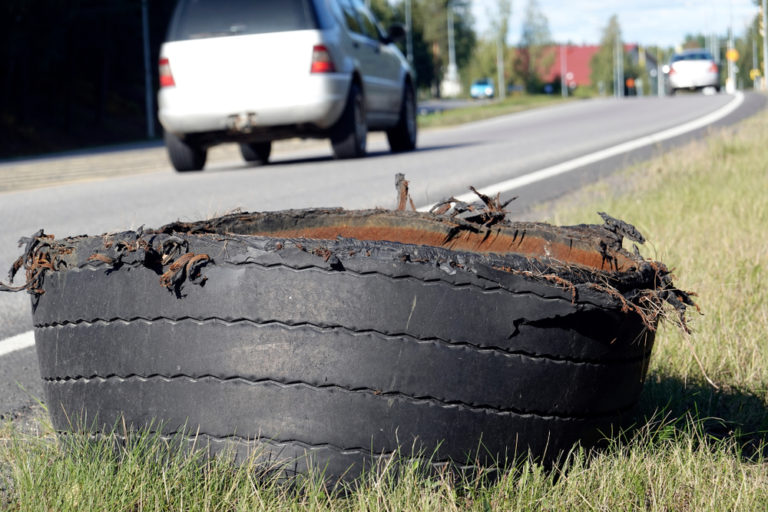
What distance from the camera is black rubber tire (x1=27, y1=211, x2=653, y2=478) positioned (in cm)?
166

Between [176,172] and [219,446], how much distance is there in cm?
1006

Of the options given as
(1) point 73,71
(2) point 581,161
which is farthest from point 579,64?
(2) point 581,161

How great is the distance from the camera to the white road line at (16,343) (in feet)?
11.2

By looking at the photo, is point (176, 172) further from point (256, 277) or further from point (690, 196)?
point (256, 277)

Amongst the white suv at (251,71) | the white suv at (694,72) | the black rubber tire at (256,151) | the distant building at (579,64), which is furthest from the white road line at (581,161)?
the distant building at (579,64)

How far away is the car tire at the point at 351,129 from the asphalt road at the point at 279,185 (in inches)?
7.2

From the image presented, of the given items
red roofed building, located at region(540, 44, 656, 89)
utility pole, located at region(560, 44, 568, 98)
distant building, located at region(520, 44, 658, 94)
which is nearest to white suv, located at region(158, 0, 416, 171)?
utility pole, located at region(560, 44, 568, 98)

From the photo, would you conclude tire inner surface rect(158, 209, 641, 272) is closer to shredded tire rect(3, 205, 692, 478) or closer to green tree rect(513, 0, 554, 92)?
shredded tire rect(3, 205, 692, 478)

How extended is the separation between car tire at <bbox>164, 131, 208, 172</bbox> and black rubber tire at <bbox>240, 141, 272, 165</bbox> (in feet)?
4.64

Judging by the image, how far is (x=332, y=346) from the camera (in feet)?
5.47

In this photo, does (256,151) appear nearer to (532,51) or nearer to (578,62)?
(532,51)

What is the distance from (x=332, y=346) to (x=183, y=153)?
9882mm

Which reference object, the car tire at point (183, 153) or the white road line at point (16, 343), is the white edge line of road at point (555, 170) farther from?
the car tire at point (183, 153)

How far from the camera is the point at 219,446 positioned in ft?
5.76
